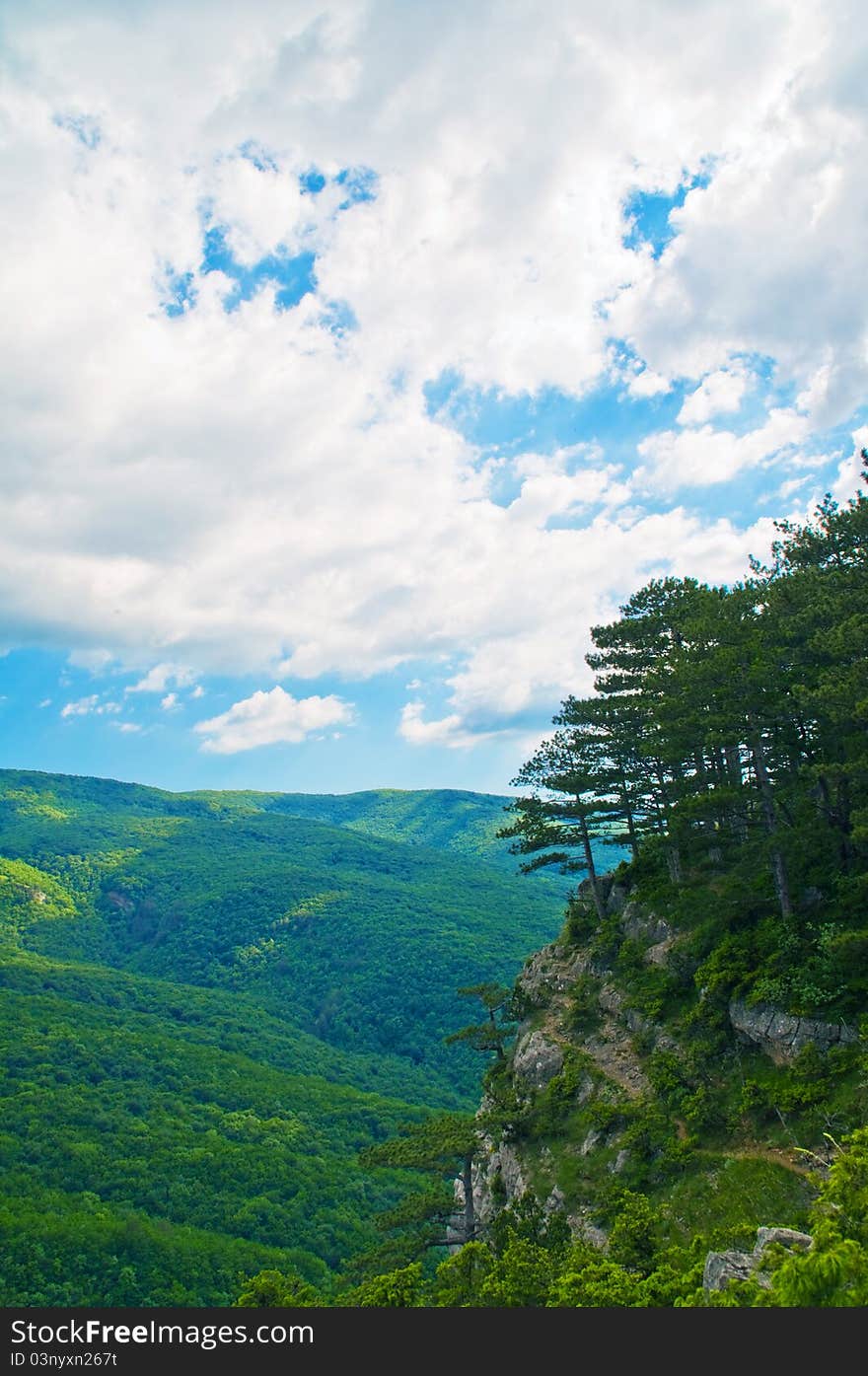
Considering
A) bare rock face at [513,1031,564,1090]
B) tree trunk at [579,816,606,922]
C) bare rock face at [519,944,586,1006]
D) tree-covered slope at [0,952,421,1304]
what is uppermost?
tree trunk at [579,816,606,922]

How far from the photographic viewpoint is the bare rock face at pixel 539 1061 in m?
30.5

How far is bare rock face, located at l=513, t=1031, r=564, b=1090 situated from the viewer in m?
30.5

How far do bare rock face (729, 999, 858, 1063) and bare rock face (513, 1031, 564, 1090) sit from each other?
386 inches

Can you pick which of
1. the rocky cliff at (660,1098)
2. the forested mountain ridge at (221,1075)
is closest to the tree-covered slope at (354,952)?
the forested mountain ridge at (221,1075)

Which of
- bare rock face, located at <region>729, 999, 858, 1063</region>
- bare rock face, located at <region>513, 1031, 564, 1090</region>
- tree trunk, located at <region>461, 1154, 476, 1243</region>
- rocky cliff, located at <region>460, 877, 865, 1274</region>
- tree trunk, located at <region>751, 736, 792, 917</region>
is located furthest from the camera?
bare rock face, located at <region>513, 1031, 564, 1090</region>

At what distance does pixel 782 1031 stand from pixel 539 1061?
1321 centimetres

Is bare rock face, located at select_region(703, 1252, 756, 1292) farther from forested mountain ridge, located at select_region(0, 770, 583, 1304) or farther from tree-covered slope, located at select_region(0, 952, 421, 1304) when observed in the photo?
tree-covered slope, located at select_region(0, 952, 421, 1304)

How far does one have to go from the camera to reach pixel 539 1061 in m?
31.3

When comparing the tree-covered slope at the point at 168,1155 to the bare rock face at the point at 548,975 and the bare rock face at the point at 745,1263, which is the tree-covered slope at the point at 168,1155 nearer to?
the bare rock face at the point at 548,975

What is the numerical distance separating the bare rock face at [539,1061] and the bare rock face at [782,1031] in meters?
9.82

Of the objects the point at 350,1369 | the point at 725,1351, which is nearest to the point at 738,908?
the point at 725,1351

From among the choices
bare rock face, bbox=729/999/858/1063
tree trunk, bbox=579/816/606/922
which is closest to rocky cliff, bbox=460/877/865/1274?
bare rock face, bbox=729/999/858/1063

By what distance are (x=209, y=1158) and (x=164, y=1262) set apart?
1766 cm

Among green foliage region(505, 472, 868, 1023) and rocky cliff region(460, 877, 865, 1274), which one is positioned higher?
green foliage region(505, 472, 868, 1023)
